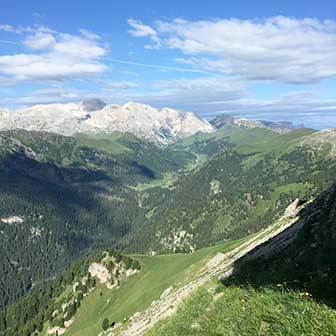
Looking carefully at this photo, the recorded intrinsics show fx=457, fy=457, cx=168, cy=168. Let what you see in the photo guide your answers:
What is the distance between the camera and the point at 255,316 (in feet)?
42.7

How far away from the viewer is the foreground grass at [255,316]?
10789 millimetres

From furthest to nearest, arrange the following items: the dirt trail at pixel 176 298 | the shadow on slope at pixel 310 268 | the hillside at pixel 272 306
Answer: the dirt trail at pixel 176 298, the shadow on slope at pixel 310 268, the hillside at pixel 272 306

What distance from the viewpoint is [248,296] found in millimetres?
16203

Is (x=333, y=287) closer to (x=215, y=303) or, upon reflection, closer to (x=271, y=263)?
(x=215, y=303)

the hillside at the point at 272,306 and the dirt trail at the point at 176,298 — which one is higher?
the hillside at the point at 272,306

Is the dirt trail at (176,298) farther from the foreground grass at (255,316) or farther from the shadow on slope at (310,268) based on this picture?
the foreground grass at (255,316)

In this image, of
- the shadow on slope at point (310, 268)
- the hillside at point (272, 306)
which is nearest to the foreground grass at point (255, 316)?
the hillside at point (272, 306)

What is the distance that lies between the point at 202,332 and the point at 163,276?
178543 millimetres

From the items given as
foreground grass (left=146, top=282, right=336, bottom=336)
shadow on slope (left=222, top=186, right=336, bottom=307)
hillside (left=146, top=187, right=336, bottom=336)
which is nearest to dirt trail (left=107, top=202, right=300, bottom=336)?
shadow on slope (left=222, top=186, right=336, bottom=307)

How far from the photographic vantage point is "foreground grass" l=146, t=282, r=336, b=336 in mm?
10789

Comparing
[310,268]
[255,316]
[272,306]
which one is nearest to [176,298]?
[310,268]

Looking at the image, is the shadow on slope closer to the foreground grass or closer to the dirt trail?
the foreground grass

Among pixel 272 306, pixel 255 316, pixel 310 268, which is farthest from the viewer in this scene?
pixel 310 268

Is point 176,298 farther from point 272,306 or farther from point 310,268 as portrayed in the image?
point 272,306
